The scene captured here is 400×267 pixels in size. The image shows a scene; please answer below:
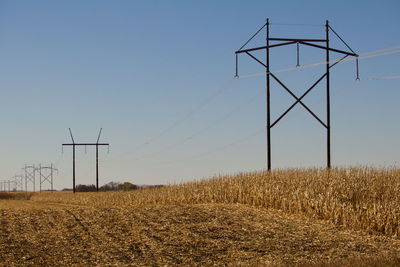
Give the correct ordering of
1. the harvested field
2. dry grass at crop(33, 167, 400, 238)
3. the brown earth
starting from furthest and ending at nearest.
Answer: dry grass at crop(33, 167, 400, 238), the harvested field, the brown earth

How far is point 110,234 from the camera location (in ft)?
52.2

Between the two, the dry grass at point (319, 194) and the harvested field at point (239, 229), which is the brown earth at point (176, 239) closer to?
the harvested field at point (239, 229)

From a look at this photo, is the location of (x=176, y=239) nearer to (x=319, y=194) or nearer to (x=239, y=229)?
(x=239, y=229)

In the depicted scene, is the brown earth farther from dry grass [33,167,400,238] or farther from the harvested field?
dry grass [33,167,400,238]

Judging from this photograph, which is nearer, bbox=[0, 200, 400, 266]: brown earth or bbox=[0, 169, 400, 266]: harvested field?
bbox=[0, 200, 400, 266]: brown earth

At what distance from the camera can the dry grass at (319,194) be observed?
1850 cm

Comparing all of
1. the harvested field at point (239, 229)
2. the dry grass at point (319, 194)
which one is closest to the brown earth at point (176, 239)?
the harvested field at point (239, 229)

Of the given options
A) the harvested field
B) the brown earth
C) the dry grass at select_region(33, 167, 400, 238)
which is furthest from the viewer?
the dry grass at select_region(33, 167, 400, 238)

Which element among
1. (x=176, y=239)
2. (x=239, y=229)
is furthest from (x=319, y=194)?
(x=176, y=239)

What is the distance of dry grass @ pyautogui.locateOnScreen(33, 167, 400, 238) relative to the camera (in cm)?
1850

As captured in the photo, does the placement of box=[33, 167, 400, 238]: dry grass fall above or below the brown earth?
above

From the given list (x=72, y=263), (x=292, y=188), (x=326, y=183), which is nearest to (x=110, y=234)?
(x=72, y=263)

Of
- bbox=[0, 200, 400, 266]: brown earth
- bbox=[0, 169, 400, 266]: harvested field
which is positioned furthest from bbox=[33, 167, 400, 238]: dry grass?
bbox=[0, 200, 400, 266]: brown earth

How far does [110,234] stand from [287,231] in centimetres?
573
